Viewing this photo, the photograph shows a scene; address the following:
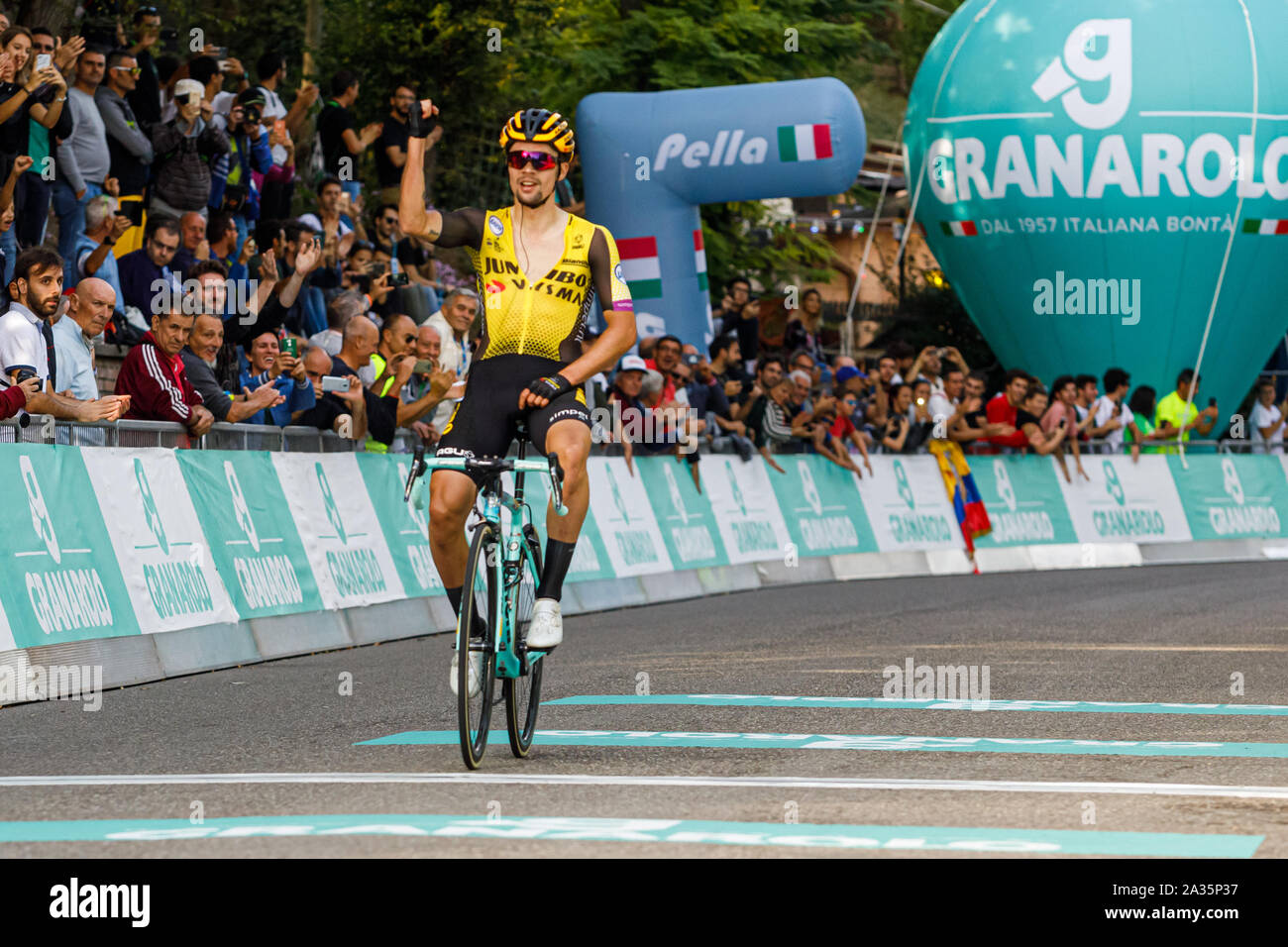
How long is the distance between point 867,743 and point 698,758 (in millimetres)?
903

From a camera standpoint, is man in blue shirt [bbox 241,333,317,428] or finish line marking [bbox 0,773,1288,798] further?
man in blue shirt [bbox 241,333,317,428]

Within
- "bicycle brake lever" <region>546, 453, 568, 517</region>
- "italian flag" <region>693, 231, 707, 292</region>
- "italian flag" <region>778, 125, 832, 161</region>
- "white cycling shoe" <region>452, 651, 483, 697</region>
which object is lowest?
"white cycling shoe" <region>452, 651, 483, 697</region>

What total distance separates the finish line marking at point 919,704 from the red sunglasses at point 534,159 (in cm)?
308

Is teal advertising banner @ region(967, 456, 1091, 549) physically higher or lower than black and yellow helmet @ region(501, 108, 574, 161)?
lower

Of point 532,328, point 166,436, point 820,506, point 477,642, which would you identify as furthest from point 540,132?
point 820,506

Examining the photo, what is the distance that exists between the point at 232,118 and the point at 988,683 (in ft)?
33.9

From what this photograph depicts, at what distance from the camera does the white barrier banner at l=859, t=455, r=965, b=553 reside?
23875 mm

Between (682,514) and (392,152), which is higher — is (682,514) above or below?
below

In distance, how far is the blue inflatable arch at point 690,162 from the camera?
2248 cm

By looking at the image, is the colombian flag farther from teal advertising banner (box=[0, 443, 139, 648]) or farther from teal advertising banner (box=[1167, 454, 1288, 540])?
teal advertising banner (box=[0, 443, 139, 648])

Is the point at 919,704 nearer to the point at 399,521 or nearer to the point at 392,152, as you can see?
the point at 399,521

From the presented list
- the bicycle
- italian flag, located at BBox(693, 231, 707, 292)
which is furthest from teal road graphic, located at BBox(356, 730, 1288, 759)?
italian flag, located at BBox(693, 231, 707, 292)

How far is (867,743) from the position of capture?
905cm

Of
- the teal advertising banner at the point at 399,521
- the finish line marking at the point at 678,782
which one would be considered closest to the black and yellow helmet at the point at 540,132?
the finish line marking at the point at 678,782
